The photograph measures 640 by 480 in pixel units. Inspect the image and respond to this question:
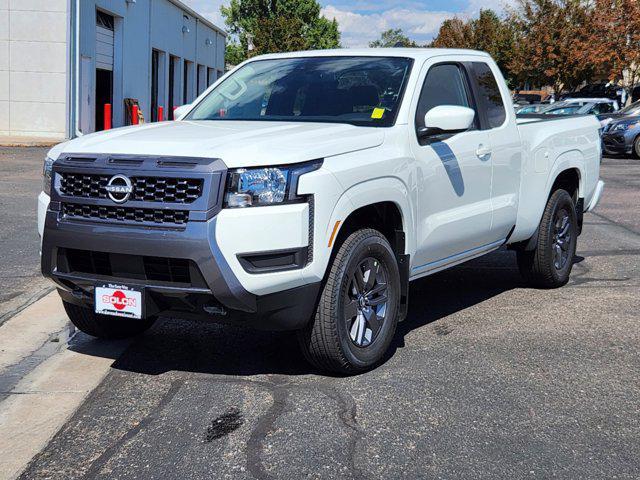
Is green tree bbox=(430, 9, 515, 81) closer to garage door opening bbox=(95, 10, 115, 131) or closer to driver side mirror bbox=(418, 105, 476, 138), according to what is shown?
garage door opening bbox=(95, 10, 115, 131)

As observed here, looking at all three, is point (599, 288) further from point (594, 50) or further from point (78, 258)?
point (594, 50)

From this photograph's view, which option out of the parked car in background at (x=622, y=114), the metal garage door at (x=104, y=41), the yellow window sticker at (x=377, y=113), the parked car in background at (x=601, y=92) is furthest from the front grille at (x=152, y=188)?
the parked car in background at (x=601, y=92)

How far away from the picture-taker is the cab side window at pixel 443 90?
585cm

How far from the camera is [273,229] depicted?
14.6 ft

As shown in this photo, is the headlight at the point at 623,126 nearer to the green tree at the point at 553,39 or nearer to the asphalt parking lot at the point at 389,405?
the asphalt parking lot at the point at 389,405

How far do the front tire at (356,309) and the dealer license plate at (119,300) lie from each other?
36.1 inches

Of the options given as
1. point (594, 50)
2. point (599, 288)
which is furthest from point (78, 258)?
point (594, 50)

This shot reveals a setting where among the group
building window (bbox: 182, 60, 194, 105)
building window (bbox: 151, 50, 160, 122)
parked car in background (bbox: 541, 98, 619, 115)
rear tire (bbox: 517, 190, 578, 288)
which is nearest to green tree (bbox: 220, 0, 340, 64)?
building window (bbox: 182, 60, 194, 105)

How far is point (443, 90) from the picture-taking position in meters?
6.20

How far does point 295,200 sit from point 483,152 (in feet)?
7.26

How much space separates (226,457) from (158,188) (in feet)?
4.67

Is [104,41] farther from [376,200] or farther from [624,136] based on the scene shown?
[376,200]

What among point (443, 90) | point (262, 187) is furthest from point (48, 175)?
point (443, 90)

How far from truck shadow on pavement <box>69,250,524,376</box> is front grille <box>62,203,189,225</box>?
3.43ft
